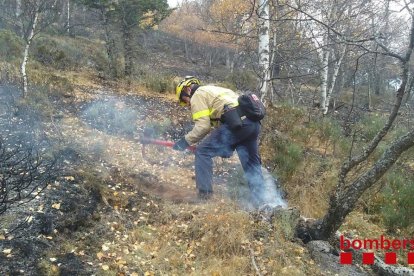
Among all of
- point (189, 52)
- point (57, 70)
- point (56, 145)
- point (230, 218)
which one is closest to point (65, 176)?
point (56, 145)

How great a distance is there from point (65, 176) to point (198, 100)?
1.92m

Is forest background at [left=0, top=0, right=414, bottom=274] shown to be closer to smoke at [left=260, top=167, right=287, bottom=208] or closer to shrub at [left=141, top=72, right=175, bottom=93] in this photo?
shrub at [left=141, top=72, right=175, bottom=93]

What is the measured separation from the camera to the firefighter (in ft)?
15.8

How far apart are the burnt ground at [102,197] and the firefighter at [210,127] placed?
0.47m

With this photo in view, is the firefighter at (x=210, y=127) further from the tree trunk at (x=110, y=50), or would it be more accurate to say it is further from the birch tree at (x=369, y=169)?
the tree trunk at (x=110, y=50)

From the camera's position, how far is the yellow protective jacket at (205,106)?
480 cm

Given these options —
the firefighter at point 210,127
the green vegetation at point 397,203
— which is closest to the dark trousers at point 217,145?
the firefighter at point 210,127

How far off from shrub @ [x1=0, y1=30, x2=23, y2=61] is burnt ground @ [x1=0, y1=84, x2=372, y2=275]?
4.27m

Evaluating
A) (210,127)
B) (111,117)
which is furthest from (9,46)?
(210,127)

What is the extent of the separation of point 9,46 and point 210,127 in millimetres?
9555

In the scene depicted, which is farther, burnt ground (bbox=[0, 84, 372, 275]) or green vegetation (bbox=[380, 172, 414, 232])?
green vegetation (bbox=[380, 172, 414, 232])

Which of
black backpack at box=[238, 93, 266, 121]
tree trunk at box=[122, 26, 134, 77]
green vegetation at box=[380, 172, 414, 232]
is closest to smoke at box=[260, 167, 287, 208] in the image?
black backpack at box=[238, 93, 266, 121]

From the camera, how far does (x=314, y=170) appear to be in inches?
263

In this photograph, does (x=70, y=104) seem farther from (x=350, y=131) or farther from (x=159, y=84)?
(x=350, y=131)
